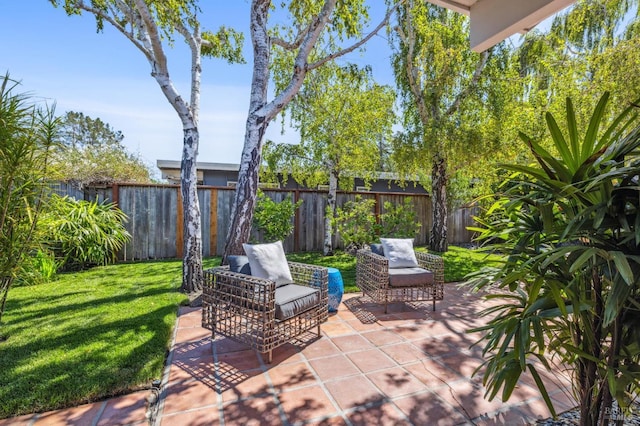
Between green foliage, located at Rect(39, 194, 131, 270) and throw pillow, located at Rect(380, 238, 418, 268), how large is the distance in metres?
5.17

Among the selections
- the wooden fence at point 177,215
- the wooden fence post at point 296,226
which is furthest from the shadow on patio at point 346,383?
the wooden fence post at point 296,226

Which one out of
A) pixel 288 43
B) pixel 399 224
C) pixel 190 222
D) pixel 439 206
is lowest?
pixel 399 224

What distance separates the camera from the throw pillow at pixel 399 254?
4.44 m

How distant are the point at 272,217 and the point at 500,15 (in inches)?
199

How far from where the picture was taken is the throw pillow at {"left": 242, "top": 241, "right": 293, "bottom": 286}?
11.0ft

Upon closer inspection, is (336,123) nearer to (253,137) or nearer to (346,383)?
(253,137)

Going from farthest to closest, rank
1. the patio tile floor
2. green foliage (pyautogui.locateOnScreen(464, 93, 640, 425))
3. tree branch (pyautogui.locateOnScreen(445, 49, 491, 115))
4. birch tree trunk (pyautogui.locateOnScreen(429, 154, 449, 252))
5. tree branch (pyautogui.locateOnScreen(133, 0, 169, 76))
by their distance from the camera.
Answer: birch tree trunk (pyautogui.locateOnScreen(429, 154, 449, 252)) → tree branch (pyautogui.locateOnScreen(445, 49, 491, 115)) → tree branch (pyautogui.locateOnScreen(133, 0, 169, 76)) → the patio tile floor → green foliage (pyautogui.locateOnScreen(464, 93, 640, 425))

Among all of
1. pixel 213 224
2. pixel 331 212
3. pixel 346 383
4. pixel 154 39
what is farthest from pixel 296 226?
pixel 346 383

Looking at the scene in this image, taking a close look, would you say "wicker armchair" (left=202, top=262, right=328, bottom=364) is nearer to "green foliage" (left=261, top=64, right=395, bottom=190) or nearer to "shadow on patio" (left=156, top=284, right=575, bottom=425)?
"shadow on patio" (left=156, top=284, right=575, bottom=425)

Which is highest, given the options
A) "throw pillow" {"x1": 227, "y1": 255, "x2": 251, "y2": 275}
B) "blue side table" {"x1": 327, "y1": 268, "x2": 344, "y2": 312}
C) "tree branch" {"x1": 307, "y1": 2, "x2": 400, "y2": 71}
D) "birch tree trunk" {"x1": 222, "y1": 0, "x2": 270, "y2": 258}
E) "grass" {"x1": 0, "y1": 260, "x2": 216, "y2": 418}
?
"tree branch" {"x1": 307, "y1": 2, "x2": 400, "y2": 71}

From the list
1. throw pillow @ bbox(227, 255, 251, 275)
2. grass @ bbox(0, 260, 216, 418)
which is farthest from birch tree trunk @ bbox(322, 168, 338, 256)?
throw pillow @ bbox(227, 255, 251, 275)

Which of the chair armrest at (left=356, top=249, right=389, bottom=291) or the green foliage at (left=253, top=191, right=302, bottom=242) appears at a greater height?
the green foliage at (left=253, top=191, right=302, bottom=242)

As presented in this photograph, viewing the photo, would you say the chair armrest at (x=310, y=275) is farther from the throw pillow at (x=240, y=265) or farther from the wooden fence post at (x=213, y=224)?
the wooden fence post at (x=213, y=224)

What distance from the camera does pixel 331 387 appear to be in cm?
242
